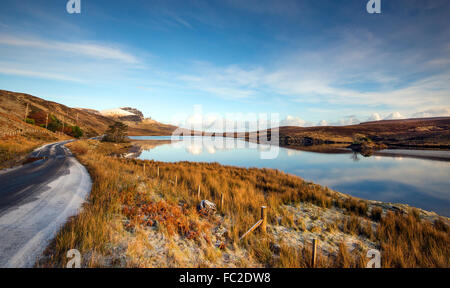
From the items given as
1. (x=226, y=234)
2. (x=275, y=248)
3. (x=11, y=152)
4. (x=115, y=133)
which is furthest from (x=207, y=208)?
Answer: (x=115, y=133)

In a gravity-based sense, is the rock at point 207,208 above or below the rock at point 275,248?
above

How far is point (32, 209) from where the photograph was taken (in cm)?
618

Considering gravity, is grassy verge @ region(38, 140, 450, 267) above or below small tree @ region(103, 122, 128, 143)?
below

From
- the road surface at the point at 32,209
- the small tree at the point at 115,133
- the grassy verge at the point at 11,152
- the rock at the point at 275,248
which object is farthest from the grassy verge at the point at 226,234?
the small tree at the point at 115,133

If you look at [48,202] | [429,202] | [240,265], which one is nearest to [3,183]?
[48,202]

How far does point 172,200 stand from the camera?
894 cm

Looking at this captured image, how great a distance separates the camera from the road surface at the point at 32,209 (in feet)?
13.3

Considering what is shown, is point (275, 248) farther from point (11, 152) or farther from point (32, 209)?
point (11, 152)

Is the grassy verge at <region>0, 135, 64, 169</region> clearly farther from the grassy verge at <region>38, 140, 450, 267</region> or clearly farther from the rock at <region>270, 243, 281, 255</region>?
the rock at <region>270, 243, 281, 255</region>

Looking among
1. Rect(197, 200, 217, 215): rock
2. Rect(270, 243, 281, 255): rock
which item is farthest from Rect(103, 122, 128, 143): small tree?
Rect(270, 243, 281, 255): rock

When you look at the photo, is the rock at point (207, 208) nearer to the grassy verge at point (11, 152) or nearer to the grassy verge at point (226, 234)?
the grassy verge at point (226, 234)

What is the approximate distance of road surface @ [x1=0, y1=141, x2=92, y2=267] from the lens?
13.3 feet

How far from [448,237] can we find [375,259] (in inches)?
173
